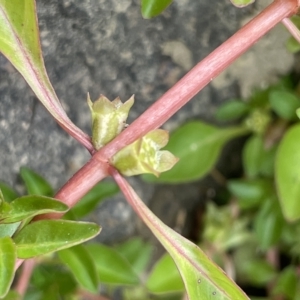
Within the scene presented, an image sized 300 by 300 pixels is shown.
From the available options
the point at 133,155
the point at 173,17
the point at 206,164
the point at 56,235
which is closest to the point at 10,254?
the point at 56,235

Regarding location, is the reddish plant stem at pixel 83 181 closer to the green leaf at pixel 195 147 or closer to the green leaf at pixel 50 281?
the green leaf at pixel 50 281

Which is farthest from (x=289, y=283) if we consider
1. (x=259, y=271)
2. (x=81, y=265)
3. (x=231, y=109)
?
(x=81, y=265)

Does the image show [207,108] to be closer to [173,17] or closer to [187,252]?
[173,17]

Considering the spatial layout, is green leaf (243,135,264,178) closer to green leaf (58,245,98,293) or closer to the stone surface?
the stone surface

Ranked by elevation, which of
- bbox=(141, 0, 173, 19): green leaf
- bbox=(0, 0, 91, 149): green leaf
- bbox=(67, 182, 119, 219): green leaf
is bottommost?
bbox=(67, 182, 119, 219): green leaf

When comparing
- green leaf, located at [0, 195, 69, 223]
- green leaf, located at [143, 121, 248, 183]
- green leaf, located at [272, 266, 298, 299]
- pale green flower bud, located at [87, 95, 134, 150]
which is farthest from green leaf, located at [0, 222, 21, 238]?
green leaf, located at [272, 266, 298, 299]

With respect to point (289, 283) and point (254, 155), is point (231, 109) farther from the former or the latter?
point (289, 283)
